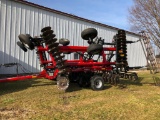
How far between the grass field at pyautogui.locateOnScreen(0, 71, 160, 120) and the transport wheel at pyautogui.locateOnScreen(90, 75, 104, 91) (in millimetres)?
280

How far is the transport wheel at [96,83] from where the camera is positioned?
344 inches

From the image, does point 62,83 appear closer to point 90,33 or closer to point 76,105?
point 76,105

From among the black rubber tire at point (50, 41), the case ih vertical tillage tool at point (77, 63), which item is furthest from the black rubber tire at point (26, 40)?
the black rubber tire at point (50, 41)

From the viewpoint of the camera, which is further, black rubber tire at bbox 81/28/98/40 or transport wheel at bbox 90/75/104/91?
black rubber tire at bbox 81/28/98/40

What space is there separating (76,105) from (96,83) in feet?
8.51

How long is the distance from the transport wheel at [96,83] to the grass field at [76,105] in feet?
0.92

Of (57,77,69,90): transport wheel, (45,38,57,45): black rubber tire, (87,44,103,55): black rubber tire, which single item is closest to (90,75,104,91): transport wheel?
(87,44,103,55): black rubber tire

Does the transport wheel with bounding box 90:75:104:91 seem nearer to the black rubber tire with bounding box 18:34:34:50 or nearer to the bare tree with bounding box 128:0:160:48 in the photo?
the black rubber tire with bounding box 18:34:34:50

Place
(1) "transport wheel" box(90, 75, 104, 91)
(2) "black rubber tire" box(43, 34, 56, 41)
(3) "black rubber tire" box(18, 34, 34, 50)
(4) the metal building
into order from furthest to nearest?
(4) the metal building, (1) "transport wheel" box(90, 75, 104, 91), (3) "black rubber tire" box(18, 34, 34, 50), (2) "black rubber tire" box(43, 34, 56, 41)

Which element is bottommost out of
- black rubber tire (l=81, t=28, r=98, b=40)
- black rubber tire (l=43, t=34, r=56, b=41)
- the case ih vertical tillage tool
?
the case ih vertical tillage tool

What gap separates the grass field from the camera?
17.7 ft

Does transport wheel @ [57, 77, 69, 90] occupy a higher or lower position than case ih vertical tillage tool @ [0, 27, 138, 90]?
lower

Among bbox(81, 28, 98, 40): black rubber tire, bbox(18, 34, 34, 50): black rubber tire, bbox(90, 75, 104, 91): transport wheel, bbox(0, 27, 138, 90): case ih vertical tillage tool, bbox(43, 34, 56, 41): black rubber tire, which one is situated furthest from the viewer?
bbox(81, 28, 98, 40): black rubber tire

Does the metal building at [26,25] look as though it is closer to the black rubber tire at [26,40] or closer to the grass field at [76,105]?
the black rubber tire at [26,40]
